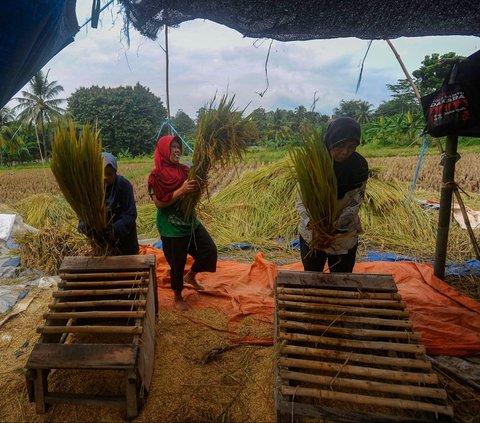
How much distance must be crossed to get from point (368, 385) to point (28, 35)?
7.04 ft

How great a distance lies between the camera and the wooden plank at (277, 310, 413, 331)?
5.50 ft

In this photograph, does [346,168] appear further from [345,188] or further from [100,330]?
[100,330]

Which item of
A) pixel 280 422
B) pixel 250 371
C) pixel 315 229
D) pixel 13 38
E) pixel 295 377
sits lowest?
pixel 250 371

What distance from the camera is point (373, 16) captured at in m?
2.04

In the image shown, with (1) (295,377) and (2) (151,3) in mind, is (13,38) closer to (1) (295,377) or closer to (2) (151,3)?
(2) (151,3)

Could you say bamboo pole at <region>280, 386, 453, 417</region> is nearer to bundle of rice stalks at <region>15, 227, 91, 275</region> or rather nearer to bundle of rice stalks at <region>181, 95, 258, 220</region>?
bundle of rice stalks at <region>181, 95, 258, 220</region>

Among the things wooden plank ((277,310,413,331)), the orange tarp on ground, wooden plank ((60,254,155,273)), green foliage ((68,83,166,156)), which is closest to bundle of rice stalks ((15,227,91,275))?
the orange tarp on ground

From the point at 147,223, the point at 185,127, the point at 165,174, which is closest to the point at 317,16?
the point at 165,174

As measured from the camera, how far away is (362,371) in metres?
1.45

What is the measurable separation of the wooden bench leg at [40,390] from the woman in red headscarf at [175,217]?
1128mm

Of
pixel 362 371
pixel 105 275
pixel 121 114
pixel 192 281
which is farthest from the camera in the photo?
pixel 121 114

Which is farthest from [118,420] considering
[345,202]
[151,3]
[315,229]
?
[151,3]

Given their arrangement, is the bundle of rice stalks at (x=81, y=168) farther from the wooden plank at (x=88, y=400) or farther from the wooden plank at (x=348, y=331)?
the wooden plank at (x=348, y=331)

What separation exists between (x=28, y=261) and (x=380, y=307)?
12.1 feet
